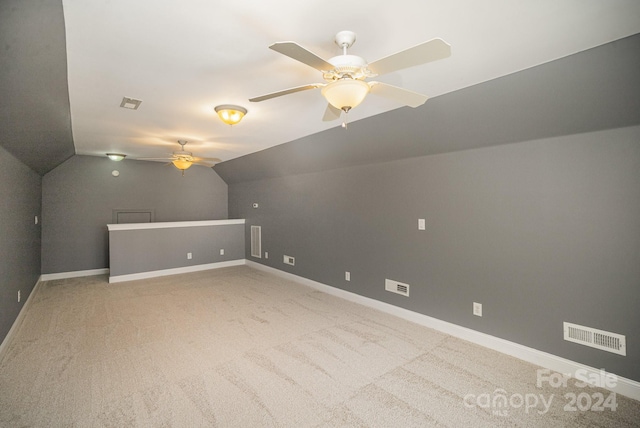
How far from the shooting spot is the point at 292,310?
406 cm

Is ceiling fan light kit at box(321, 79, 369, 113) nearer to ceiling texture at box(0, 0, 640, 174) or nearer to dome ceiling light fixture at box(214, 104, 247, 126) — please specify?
ceiling texture at box(0, 0, 640, 174)

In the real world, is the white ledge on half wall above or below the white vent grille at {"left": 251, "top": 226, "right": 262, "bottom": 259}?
above

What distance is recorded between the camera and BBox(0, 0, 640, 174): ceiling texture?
1.58m

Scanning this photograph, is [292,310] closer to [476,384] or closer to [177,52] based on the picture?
[476,384]

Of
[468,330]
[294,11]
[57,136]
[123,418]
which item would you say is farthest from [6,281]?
[468,330]

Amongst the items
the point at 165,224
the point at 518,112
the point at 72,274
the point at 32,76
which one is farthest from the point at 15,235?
the point at 518,112

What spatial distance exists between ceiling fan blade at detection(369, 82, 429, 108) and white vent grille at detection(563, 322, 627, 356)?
7.70 ft

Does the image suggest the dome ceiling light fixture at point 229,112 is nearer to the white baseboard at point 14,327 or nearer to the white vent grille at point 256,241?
the white baseboard at point 14,327

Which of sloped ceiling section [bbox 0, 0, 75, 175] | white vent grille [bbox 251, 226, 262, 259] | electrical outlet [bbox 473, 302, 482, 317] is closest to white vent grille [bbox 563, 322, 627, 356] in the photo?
electrical outlet [bbox 473, 302, 482, 317]

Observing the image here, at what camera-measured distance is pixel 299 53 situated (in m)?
1.46

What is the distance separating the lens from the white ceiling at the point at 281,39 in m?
1.58

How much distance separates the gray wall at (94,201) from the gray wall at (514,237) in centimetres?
450

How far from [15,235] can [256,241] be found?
3.97 m

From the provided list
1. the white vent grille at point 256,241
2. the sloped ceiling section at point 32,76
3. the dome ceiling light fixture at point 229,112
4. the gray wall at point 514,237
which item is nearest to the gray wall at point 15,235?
the sloped ceiling section at point 32,76
